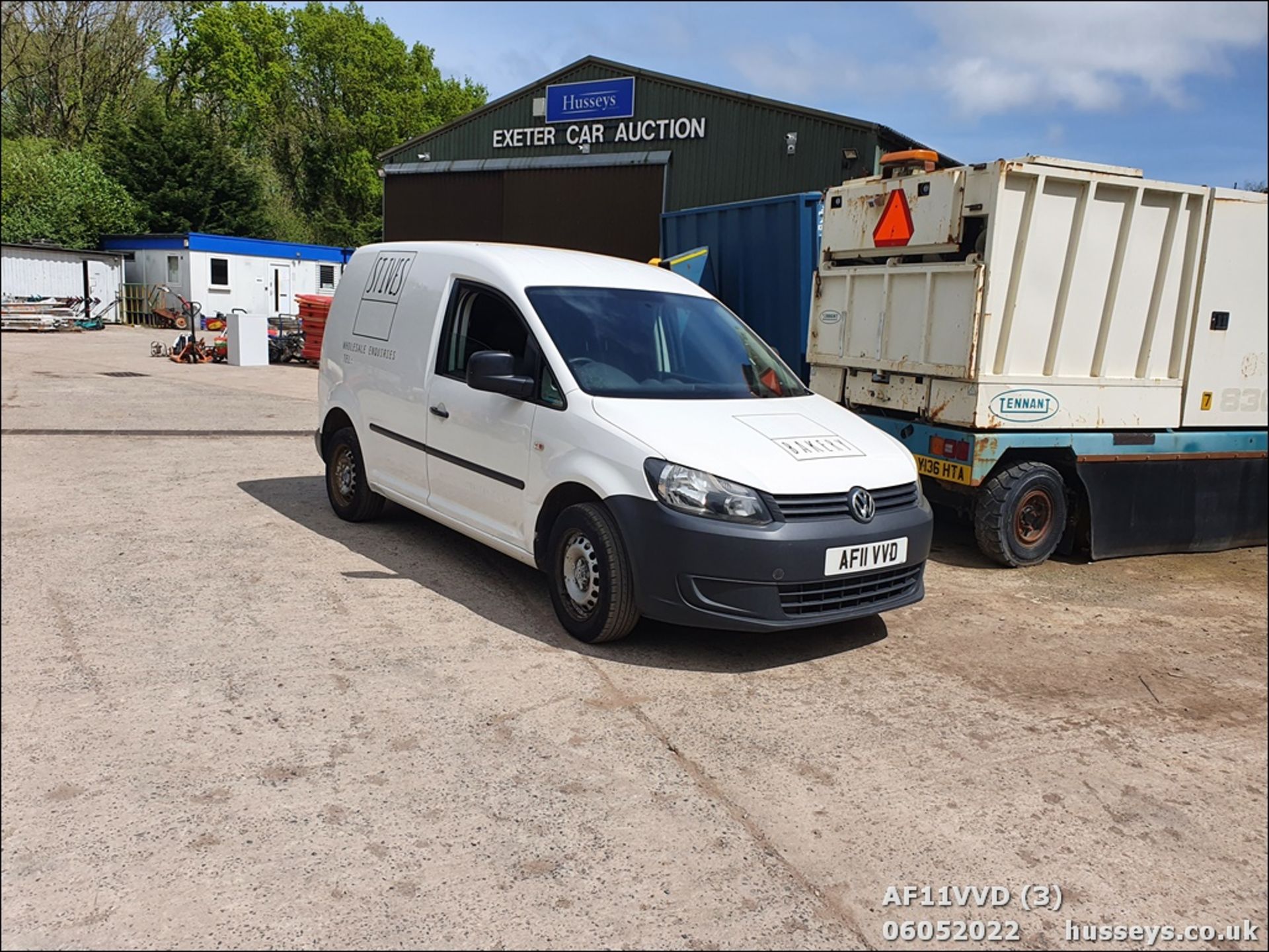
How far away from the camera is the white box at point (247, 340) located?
20859mm

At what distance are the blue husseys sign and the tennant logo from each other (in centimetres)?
1524

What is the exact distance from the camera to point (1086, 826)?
3.46m

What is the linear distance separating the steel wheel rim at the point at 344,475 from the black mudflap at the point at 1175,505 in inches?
202

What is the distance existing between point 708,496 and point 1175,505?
459 cm

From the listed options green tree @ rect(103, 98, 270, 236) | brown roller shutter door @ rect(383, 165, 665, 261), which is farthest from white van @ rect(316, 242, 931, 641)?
green tree @ rect(103, 98, 270, 236)

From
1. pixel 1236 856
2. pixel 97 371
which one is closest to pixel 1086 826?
pixel 1236 856

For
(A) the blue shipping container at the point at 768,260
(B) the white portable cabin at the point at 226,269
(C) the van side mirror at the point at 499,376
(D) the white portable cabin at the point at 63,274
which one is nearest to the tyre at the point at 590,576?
(C) the van side mirror at the point at 499,376

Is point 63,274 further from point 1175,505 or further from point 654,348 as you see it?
point 1175,505

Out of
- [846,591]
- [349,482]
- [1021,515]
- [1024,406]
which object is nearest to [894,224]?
[1024,406]

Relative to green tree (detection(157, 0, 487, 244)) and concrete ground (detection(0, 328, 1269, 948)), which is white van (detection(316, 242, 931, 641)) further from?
green tree (detection(157, 0, 487, 244))

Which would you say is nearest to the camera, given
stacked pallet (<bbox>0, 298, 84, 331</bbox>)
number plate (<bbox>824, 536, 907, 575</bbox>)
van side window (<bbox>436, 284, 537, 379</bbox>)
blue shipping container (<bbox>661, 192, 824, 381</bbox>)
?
number plate (<bbox>824, 536, 907, 575</bbox>)

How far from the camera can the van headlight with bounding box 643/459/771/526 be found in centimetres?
461

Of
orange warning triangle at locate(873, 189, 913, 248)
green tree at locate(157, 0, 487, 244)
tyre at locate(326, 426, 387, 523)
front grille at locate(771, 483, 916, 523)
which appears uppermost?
green tree at locate(157, 0, 487, 244)

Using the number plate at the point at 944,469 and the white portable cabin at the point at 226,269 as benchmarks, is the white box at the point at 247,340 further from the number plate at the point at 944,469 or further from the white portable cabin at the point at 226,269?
the number plate at the point at 944,469
